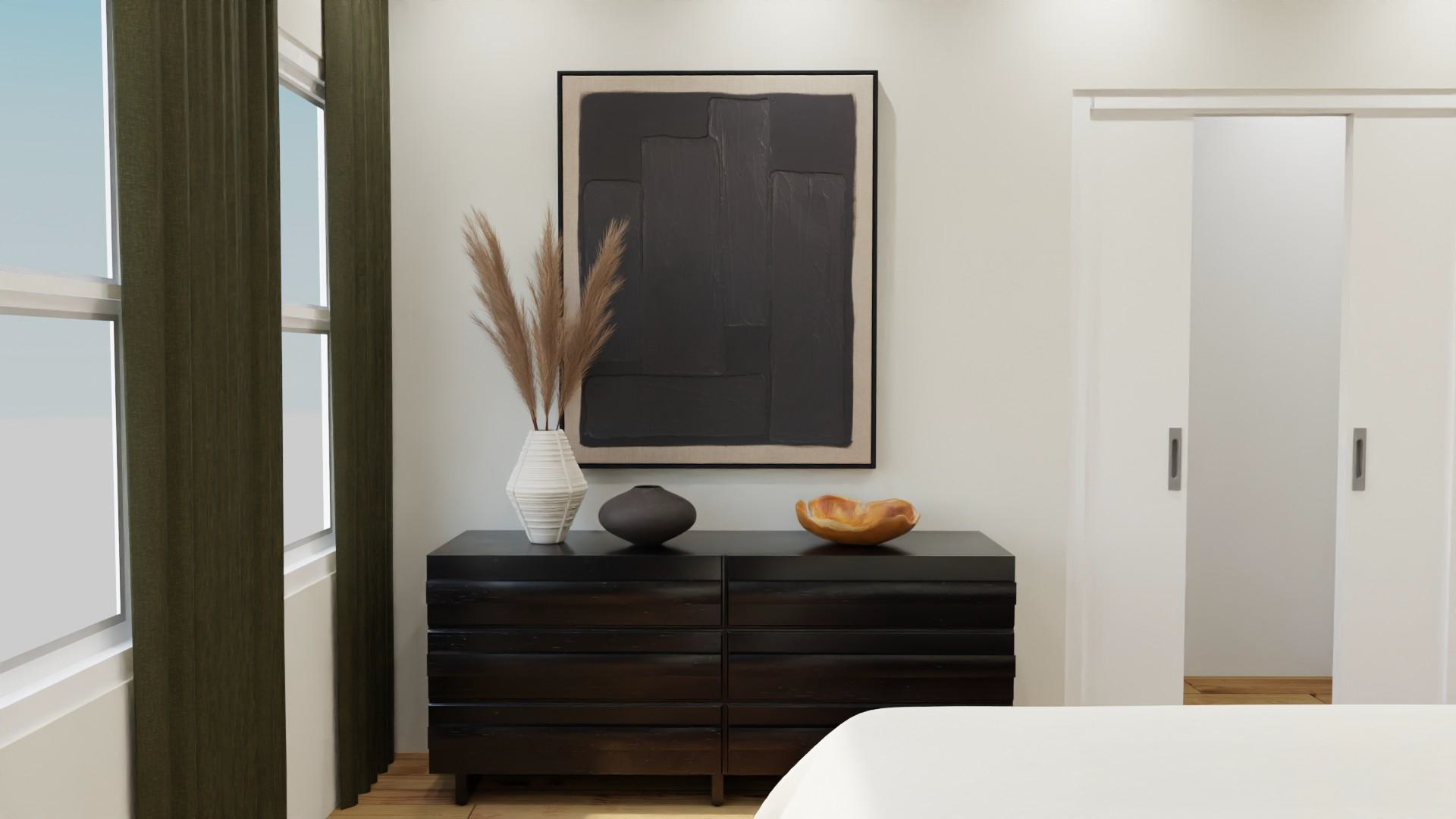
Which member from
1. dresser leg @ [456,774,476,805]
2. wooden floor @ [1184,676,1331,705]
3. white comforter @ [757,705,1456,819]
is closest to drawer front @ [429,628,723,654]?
dresser leg @ [456,774,476,805]

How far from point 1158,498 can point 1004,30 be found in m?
1.62

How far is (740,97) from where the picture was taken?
10.6 feet

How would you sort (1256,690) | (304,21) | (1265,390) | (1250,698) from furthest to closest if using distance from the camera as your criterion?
1. (1265,390)
2. (1256,690)
3. (1250,698)
4. (304,21)

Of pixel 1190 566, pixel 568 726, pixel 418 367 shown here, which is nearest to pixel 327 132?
pixel 418 367

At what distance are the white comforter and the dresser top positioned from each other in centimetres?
119

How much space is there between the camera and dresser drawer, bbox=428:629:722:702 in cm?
287

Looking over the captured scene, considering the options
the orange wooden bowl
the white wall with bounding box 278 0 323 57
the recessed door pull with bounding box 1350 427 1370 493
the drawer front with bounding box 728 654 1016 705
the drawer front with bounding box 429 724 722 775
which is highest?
the white wall with bounding box 278 0 323 57

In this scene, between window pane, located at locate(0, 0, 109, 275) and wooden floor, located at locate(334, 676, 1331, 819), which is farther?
wooden floor, located at locate(334, 676, 1331, 819)

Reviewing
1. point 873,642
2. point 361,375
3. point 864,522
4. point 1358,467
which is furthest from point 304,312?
point 1358,467

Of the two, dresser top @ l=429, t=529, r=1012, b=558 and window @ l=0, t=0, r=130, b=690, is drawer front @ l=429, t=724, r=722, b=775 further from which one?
window @ l=0, t=0, r=130, b=690

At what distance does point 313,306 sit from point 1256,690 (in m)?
3.63

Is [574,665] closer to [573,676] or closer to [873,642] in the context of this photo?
[573,676]

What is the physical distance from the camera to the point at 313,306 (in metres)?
2.82

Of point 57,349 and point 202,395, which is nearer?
point 57,349
